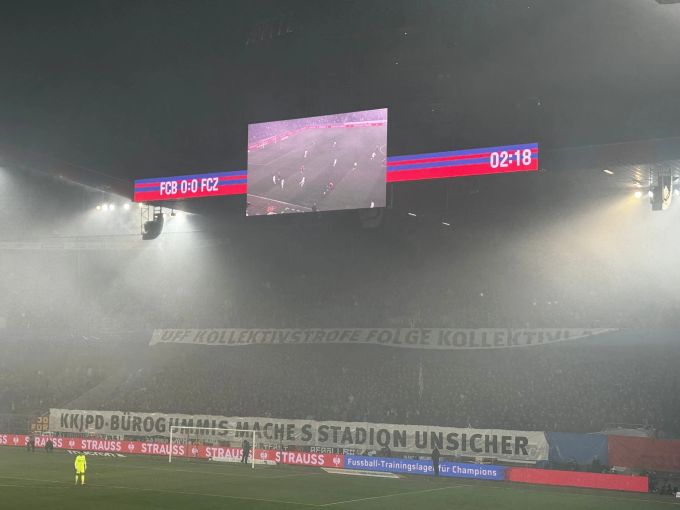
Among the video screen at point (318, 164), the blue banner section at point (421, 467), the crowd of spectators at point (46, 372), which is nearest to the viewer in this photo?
the video screen at point (318, 164)

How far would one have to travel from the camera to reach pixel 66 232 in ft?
156

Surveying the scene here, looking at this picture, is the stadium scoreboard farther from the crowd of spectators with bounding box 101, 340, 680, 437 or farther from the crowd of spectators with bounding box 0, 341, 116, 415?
the crowd of spectators with bounding box 0, 341, 116, 415

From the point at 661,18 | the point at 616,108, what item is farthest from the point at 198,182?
the point at 661,18

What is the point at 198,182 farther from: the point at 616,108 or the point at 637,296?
the point at 637,296

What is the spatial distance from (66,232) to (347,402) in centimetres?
1976

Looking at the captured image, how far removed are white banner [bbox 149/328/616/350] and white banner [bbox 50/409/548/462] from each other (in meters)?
5.94

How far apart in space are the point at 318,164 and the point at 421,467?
46.4 ft

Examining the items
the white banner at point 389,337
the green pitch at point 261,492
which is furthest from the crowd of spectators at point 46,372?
the green pitch at point 261,492

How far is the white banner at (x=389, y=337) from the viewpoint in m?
38.1

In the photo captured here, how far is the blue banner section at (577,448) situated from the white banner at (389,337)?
6.03m

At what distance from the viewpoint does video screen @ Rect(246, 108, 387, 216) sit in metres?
26.5

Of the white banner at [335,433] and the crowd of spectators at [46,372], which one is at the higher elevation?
the crowd of spectators at [46,372]

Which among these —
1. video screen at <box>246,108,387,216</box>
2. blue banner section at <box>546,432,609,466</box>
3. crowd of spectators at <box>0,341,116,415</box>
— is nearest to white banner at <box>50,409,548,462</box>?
blue banner section at <box>546,432,609,466</box>

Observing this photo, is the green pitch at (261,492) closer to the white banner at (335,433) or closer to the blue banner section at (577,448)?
the white banner at (335,433)
